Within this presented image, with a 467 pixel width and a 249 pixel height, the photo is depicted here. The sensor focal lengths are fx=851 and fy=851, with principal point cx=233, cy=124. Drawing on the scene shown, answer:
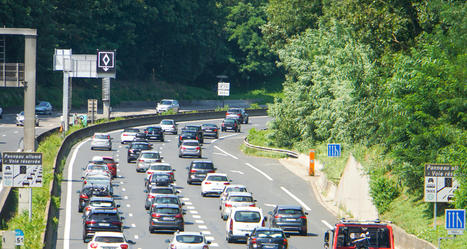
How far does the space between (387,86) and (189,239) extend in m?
14.5

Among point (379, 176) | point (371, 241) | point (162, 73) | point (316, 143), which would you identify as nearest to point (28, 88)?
point (379, 176)

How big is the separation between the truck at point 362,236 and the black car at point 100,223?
13598 millimetres

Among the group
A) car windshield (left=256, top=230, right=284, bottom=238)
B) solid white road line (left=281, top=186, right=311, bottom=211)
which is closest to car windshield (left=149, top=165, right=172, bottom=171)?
solid white road line (left=281, top=186, right=311, bottom=211)

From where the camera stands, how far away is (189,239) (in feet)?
108

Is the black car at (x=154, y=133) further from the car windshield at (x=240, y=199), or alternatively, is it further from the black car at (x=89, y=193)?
the car windshield at (x=240, y=199)

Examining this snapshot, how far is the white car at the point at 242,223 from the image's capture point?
38156mm

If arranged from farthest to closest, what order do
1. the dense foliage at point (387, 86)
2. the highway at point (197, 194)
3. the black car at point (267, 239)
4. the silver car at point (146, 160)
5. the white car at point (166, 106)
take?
the white car at point (166, 106) → the silver car at point (146, 160) → the highway at point (197, 194) → the dense foliage at point (387, 86) → the black car at point (267, 239)

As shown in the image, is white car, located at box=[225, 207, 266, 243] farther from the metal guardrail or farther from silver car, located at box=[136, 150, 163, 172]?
the metal guardrail

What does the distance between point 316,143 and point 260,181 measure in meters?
15.4

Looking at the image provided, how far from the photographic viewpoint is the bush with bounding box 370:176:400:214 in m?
42.7

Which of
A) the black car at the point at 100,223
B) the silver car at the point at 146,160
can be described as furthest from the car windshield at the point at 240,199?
the silver car at the point at 146,160

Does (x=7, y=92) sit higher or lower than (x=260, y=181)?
higher

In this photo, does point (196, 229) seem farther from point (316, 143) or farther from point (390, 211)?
point (316, 143)

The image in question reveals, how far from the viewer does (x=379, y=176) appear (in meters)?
44.0
